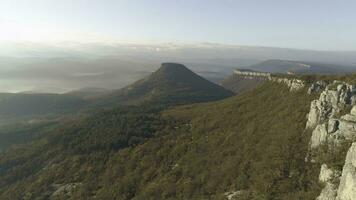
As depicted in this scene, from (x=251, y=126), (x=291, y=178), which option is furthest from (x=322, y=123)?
(x=251, y=126)

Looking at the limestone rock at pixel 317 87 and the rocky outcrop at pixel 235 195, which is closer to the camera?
the rocky outcrop at pixel 235 195

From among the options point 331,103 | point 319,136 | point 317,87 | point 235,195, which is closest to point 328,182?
point 319,136

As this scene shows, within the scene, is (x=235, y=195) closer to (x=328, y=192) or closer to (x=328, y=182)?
(x=328, y=182)

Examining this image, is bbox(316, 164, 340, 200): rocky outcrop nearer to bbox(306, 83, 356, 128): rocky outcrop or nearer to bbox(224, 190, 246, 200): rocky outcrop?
bbox(224, 190, 246, 200): rocky outcrop

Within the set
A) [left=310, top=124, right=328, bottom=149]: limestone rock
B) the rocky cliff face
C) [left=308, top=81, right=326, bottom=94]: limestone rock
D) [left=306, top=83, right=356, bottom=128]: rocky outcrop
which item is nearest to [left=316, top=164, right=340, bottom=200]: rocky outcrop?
the rocky cliff face

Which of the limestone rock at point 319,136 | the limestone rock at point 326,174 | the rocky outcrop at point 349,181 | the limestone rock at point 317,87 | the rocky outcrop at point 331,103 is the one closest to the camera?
the rocky outcrop at point 349,181

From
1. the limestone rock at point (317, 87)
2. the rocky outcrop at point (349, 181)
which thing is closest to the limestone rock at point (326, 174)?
the rocky outcrop at point (349, 181)

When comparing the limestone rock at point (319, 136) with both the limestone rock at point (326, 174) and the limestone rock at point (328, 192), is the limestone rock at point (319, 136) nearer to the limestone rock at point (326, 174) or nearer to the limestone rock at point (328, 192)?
the limestone rock at point (326, 174)
